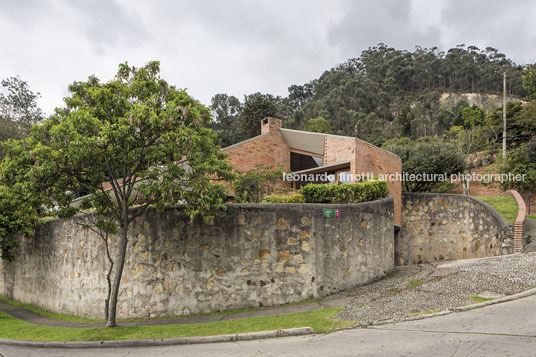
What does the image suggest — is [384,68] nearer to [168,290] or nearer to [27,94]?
[27,94]

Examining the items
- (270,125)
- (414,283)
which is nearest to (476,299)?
(414,283)

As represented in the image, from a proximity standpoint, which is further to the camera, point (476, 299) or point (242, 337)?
point (476, 299)

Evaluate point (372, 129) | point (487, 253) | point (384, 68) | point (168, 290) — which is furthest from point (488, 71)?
point (168, 290)

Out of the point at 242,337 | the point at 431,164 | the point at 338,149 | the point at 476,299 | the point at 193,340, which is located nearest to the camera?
the point at 242,337

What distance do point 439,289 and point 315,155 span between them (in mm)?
11042

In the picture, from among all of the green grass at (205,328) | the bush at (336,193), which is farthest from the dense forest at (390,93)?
the green grass at (205,328)

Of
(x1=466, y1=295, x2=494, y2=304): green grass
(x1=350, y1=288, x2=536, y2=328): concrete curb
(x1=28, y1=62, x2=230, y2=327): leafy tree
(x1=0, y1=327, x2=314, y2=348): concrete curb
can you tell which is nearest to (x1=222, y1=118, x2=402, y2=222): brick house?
(x1=28, y1=62, x2=230, y2=327): leafy tree

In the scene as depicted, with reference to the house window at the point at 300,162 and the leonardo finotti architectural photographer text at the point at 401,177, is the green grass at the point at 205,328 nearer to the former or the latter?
the leonardo finotti architectural photographer text at the point at 401,177

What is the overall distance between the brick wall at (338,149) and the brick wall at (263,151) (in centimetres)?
224

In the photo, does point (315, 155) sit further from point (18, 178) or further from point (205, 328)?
point (18, 178)

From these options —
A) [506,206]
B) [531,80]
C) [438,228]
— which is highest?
[531,80]

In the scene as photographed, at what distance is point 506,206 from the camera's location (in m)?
19.4

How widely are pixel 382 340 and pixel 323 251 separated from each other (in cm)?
437

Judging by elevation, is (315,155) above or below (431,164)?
below
